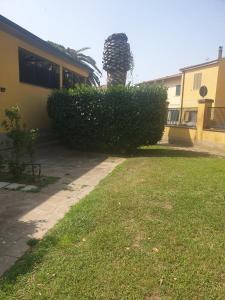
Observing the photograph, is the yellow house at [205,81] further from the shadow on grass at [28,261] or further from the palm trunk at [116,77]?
the shadow on grass at [28,261]

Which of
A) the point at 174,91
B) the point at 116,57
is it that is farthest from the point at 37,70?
the point at 174,91

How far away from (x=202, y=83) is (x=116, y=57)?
9527mm

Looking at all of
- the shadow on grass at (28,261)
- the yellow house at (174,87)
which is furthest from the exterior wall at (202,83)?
the shadow on grass at (28,261)

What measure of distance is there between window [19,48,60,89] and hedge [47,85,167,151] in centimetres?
145

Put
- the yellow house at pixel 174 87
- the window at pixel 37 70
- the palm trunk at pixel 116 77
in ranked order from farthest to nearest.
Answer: the yellow house at pixel 174 87, the palm trunk at pixel 116 77, the window at pixel 37 70

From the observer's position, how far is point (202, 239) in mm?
3912

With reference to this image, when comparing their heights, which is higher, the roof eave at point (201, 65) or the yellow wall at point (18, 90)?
the roof eave at point (201, 65)

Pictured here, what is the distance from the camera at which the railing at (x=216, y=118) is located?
1442 cm

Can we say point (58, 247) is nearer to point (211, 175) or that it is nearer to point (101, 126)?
point (211, 175)

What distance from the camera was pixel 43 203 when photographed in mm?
5449

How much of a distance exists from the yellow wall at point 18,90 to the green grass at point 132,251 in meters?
6.74

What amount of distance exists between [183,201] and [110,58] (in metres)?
17.1

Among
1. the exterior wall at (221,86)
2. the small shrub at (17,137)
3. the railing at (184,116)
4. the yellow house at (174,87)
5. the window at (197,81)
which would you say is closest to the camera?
the small shrub at (17,137)

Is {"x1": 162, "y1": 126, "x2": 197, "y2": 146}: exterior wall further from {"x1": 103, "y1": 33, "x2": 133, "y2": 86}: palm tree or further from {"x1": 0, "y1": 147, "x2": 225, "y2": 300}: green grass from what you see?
{"x1": 0, "y1": 147, "x2": 225, "y2": 300}: green grass
